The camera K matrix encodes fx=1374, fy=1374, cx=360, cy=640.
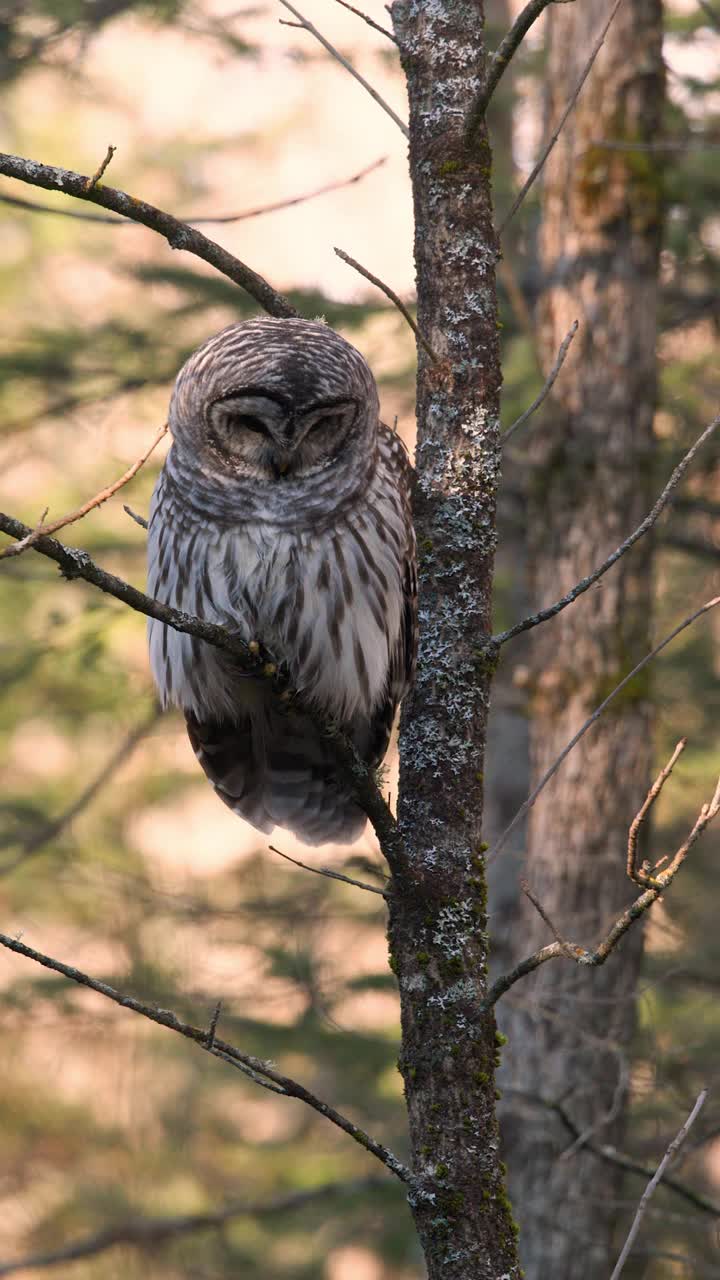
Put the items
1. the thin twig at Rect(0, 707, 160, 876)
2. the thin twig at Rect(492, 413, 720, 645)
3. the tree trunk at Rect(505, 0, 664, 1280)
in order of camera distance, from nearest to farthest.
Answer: the thin twig at Rect(492, 413, 720, 645)
the tree trunk at Rect(505, 0, 664, 1280)
the thin twig at Rect(0, 707, 160, 876)

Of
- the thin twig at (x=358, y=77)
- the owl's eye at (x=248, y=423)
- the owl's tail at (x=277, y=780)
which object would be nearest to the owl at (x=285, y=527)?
the owl's eye at (x=248, y=423)

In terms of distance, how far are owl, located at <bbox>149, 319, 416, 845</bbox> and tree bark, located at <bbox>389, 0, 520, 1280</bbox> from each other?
Result: 41 cm

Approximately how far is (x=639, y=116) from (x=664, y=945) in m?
4.52

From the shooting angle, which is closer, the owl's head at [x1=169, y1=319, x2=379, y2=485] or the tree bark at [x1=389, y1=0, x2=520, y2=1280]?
the tree bark at [x1=389, y1=0, x2=520, y2=1280]

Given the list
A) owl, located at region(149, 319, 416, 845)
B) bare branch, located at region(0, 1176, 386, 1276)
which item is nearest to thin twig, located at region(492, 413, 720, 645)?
owl, located at region(149, 319, 416, 845)

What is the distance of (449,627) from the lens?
3.33m

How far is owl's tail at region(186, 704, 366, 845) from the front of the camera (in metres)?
4.48

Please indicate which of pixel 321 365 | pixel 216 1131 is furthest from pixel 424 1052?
pixel 216 1131

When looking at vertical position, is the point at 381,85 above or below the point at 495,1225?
above

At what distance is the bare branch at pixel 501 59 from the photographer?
2.82 meters

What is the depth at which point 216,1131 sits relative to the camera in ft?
48.2

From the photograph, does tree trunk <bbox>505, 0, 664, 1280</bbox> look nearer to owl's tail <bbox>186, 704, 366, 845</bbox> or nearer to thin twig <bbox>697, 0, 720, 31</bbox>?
thin twig <bbox>697, 0, 720, 31</bbox>

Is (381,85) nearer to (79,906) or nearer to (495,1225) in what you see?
(79,906)

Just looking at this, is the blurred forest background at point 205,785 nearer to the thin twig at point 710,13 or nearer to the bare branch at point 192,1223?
the bare branch at point 192,1223
